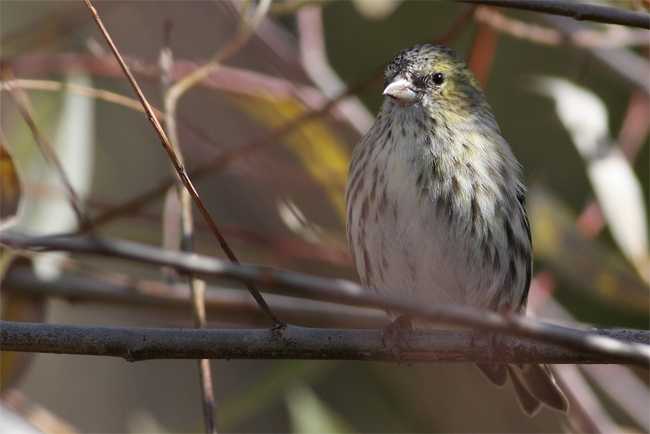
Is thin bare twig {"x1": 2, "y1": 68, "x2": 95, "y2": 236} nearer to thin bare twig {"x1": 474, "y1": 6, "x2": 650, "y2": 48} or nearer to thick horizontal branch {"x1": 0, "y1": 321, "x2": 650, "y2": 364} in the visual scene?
thick horizontal branch {"x1": 0, "y1": 321, "x2": 650, "y2": 364}

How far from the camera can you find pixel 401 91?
10.5 ft

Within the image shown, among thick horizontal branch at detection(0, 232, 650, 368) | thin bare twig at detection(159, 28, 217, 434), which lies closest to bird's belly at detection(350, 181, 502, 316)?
thin bare twig at detection(159, 28, 217, 434)

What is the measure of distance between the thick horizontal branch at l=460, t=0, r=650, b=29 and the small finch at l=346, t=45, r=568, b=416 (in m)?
1.00

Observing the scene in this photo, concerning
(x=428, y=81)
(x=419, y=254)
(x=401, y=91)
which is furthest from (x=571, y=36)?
(x=419, y=254)

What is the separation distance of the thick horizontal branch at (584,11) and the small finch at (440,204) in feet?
3.28

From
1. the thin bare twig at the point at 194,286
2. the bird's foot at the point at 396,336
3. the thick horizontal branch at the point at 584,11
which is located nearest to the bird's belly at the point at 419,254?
the bird's foot at the point at 396,336

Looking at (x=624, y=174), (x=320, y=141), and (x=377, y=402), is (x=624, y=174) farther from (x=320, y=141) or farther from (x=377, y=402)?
(x=377, y=402)

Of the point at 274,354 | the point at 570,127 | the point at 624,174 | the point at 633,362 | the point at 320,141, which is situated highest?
the point at 320,141

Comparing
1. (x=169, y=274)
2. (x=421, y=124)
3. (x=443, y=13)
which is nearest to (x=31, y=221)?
(x=169, y=274)

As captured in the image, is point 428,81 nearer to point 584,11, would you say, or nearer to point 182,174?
point 584,11

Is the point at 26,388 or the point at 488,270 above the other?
the point at 26,388

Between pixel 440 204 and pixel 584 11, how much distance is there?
1.04m

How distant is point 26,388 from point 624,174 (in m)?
4.42

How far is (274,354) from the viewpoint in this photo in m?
2.10
